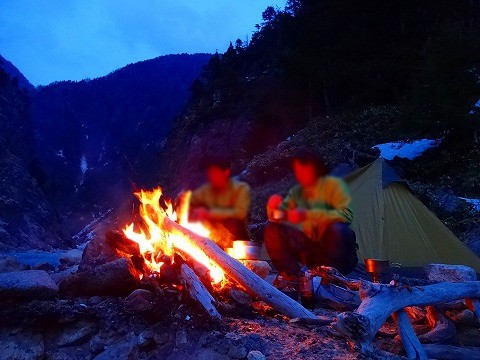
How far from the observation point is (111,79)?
97812mm

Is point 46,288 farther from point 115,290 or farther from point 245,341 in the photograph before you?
point 245,341

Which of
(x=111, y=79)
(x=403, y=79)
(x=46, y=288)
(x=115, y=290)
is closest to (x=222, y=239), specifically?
(x=115, y=290)

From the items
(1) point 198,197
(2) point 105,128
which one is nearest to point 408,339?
(1) point 198,197

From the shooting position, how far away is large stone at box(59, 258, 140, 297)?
340 cm

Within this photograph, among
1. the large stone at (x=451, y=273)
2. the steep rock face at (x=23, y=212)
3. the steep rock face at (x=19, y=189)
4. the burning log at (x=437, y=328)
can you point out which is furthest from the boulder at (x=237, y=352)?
the steep rock face at (x=23, y=212)

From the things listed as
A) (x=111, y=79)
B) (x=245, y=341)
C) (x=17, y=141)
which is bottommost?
(x=245, y=341)

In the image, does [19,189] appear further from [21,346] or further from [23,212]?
[21,346]

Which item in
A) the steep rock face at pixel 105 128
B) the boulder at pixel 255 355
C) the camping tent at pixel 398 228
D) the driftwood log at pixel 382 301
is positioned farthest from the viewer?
the steep rock face at pixel 105 128

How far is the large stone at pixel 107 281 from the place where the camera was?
340 centimetres

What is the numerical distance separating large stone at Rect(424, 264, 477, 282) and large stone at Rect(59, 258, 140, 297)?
11.0ft

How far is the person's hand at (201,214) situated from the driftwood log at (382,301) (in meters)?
2.56

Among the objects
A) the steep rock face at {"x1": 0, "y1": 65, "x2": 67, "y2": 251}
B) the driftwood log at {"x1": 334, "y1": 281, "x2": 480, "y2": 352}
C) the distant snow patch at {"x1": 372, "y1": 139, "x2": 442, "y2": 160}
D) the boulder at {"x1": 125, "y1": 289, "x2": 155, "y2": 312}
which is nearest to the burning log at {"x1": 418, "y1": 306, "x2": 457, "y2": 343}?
the driftwood log at {"x1": 334, "y1": 281, "x2": 480, "y2": 352}

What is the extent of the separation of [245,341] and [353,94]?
23.5 m

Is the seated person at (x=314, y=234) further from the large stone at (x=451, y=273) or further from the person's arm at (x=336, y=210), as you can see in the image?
the large stone at (x=451, y=273)
